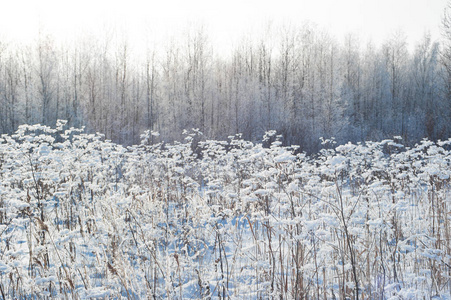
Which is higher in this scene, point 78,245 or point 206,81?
point 206,81

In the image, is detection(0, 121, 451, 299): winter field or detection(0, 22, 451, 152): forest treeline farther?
detection(0, 22, 451, 152): forest treeline

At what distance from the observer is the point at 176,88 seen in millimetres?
24906

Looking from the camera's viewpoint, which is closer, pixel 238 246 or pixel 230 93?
pixel 238 246

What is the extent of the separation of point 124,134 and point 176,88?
5.85m

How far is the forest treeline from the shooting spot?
19.9 meters

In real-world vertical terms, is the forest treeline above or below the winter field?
above

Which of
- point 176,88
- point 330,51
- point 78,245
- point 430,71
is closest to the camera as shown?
point 78,245

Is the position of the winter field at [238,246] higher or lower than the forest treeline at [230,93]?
lower

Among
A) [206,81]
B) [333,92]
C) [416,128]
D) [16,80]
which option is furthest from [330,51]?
[16,80]

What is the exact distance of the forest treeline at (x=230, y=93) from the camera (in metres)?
19.9

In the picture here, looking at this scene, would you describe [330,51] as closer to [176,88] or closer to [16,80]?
[176,88]

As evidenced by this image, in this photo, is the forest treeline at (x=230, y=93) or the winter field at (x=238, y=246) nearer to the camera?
the winter field at (x=238, y=246)

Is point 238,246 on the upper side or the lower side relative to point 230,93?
lower

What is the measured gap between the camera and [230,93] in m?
23.5
